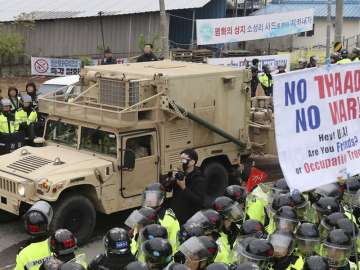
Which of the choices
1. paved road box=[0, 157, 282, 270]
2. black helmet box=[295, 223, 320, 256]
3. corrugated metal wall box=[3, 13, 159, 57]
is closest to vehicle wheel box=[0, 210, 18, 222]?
paved road box=[0, 157, 282, 270]

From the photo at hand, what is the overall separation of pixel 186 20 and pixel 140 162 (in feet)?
70.4

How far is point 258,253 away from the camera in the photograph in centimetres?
511

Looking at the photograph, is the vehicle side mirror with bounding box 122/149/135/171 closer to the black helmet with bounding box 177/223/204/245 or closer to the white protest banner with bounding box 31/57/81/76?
the black helmet with bounding box 177/223/204/245

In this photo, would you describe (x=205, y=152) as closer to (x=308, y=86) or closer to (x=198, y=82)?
(x=198, y=82)

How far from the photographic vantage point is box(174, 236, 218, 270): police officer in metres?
4.99

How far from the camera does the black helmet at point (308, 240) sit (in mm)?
5715

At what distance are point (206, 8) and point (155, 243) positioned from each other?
27.7 meters

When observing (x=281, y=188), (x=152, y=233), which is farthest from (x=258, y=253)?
(x=281, y=188)

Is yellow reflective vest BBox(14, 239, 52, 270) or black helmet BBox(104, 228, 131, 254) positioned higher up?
black helmet BBox(104, 228, 131, 254)

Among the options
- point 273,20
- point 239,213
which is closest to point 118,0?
point 273,20

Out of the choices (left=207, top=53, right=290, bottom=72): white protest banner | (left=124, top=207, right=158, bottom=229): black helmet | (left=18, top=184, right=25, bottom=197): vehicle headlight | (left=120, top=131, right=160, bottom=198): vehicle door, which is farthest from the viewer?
(left=207, top=53, right=290, bottom=72): white protest banner

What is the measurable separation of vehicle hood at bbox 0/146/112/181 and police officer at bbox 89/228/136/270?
4.03 m

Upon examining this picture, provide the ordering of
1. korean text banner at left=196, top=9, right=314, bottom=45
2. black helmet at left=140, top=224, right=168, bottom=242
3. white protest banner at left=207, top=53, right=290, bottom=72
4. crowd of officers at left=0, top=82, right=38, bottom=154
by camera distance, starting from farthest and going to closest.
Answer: korean text banner at left=196, top=9, right=314, bottom=45
white protest banner at left=207, top=53, right=290, bottom=72
crowd of officers at left=0, top=82, right=38, bottom=154
black helmet at left=140, top=224, right=168, bottom=242

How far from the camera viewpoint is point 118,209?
973cm
